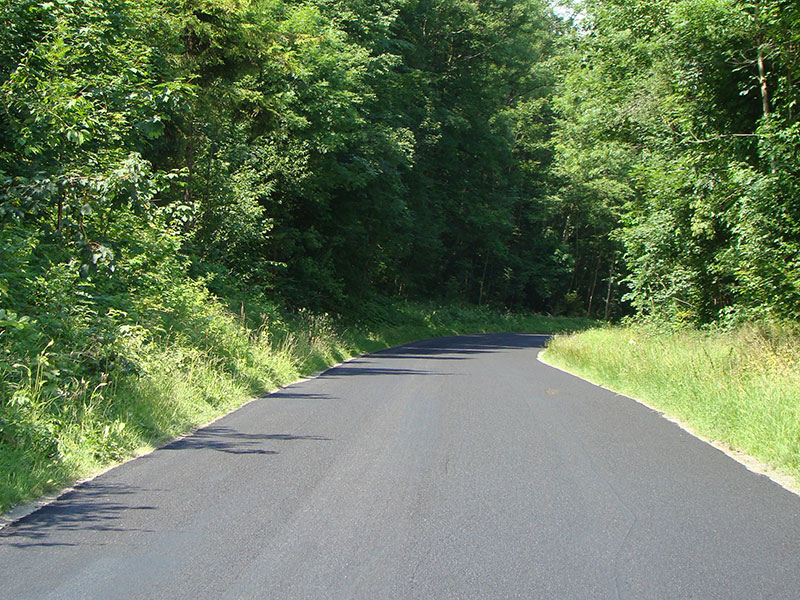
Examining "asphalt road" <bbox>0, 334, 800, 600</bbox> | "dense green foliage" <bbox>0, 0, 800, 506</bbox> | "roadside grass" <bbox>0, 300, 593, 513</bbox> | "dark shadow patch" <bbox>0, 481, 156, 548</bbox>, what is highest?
"dense green foliage" <bbox>0, 0, 800, 506</bbox>

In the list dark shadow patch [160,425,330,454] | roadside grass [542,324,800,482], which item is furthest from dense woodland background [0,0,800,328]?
dark shadow patch [160,425,330,454]

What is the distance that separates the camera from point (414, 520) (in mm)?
6234

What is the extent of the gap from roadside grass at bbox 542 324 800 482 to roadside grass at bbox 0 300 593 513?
6.65m

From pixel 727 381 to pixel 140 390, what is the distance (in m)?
8.14

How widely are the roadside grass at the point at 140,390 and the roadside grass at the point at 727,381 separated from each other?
21.8 feet

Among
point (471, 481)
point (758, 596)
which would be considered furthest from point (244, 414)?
point (758, 596)

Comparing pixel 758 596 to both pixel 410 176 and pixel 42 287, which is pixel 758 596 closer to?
pixel 42 287

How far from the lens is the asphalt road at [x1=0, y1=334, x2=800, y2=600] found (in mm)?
4895

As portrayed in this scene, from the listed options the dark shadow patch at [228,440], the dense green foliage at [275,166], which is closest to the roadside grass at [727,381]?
the dense green foliage at [275,166]

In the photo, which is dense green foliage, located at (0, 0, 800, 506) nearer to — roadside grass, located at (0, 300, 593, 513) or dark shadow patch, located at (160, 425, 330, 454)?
roadside grass, located at (0, 300, 593, 513)

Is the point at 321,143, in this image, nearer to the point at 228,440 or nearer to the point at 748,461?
the point at 228,440

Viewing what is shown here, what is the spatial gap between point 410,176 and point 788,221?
99.4 feet

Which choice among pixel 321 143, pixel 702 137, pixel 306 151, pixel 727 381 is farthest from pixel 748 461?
pixel 306 151

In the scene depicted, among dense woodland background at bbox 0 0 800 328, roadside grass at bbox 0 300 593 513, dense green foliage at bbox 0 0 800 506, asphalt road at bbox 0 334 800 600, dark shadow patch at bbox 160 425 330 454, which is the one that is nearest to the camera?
asphalt road at bbox 0 334 800 600
